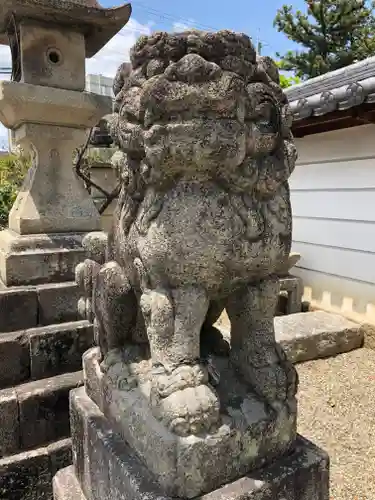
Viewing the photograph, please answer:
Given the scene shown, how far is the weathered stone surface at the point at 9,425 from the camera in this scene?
2.29 m

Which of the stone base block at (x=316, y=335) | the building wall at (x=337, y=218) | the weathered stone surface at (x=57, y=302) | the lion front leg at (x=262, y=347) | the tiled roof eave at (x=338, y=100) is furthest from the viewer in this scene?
the building wall at (x=337, y=218)

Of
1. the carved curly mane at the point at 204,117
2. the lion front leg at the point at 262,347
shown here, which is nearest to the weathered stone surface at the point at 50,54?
the carved curly mane at the point at 204,117

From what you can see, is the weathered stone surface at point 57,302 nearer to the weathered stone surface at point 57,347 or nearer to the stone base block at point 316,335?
the weathered stone surface at point 57,347

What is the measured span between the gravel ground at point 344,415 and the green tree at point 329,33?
39.2 feet

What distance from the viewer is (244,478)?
1285 mm

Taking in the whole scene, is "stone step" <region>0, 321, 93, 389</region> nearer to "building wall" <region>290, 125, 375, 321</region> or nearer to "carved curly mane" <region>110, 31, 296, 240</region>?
"carved curly mane" <region>110, 31, 296, 240</region>

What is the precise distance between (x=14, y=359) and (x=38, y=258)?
2.19ft

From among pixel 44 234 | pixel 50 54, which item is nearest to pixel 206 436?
pixel 44 234

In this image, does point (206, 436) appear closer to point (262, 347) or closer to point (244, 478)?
point (244, 478)

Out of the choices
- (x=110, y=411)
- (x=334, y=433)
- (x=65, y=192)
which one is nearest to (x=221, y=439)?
(x=110, y=411)

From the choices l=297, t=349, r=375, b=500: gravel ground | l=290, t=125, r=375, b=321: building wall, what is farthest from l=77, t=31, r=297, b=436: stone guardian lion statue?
l=290, t=125, r=375, b=321: building wall

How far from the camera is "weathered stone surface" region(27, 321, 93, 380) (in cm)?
253

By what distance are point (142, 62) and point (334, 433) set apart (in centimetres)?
256

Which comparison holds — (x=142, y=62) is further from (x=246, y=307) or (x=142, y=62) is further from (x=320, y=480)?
(x=320, y=480)
